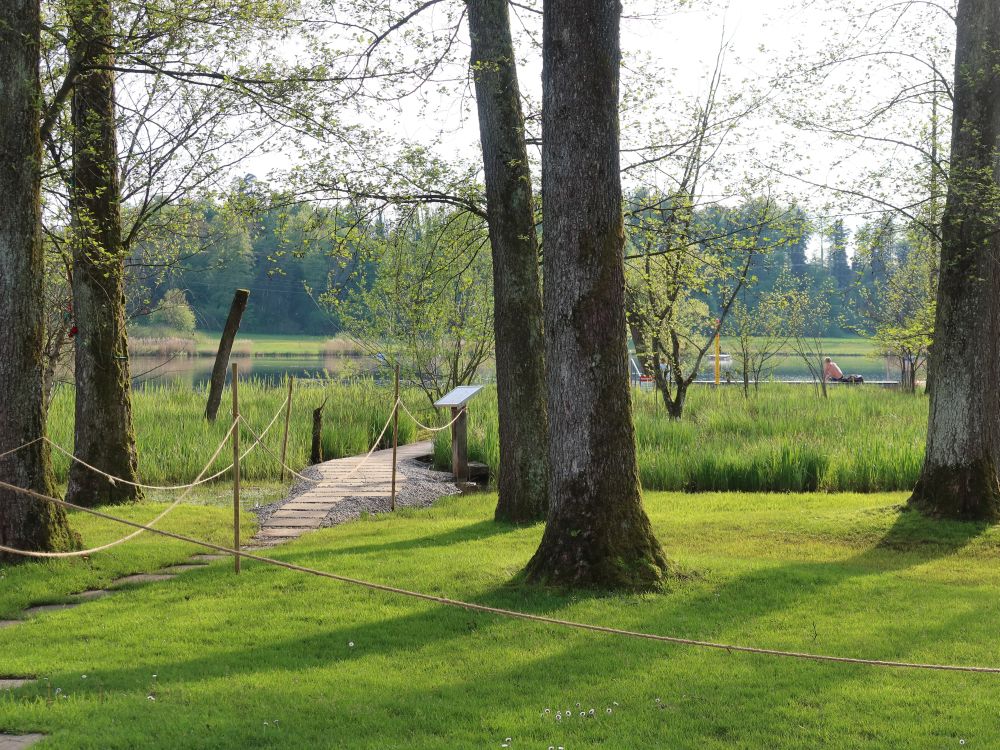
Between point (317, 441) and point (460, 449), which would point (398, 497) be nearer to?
point (460, 449)

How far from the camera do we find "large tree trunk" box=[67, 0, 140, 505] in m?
11.0

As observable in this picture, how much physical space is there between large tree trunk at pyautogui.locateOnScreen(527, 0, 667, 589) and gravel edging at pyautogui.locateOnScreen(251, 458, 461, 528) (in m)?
4.68

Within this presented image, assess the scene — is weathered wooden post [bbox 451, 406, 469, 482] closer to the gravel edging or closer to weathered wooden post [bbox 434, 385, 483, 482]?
weathered wooden post [bbox 434, 385, 483, 482]

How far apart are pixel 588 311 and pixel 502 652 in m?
2.62

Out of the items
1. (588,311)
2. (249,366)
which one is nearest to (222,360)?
(588,311)

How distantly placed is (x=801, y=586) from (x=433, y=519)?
4988 mm

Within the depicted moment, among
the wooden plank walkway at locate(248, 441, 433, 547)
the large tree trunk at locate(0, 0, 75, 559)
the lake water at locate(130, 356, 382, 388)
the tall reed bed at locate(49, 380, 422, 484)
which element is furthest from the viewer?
the lake water at locate(130, 356, 382, 388)

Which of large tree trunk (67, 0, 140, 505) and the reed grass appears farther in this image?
the reed grass

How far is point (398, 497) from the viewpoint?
12.7 meters

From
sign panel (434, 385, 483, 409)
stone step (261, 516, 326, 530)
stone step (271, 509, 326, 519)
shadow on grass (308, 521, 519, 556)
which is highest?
sign panel (434, 385, 483, 409)

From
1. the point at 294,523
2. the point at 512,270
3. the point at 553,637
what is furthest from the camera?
the point at 294,523

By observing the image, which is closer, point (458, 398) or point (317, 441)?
point (458, 398)

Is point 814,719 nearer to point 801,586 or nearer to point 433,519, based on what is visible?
point 801,586

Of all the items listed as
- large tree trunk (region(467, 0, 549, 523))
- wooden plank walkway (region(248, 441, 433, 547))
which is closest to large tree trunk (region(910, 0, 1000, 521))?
large tree trunk (region(467, 0, 549, 523))
